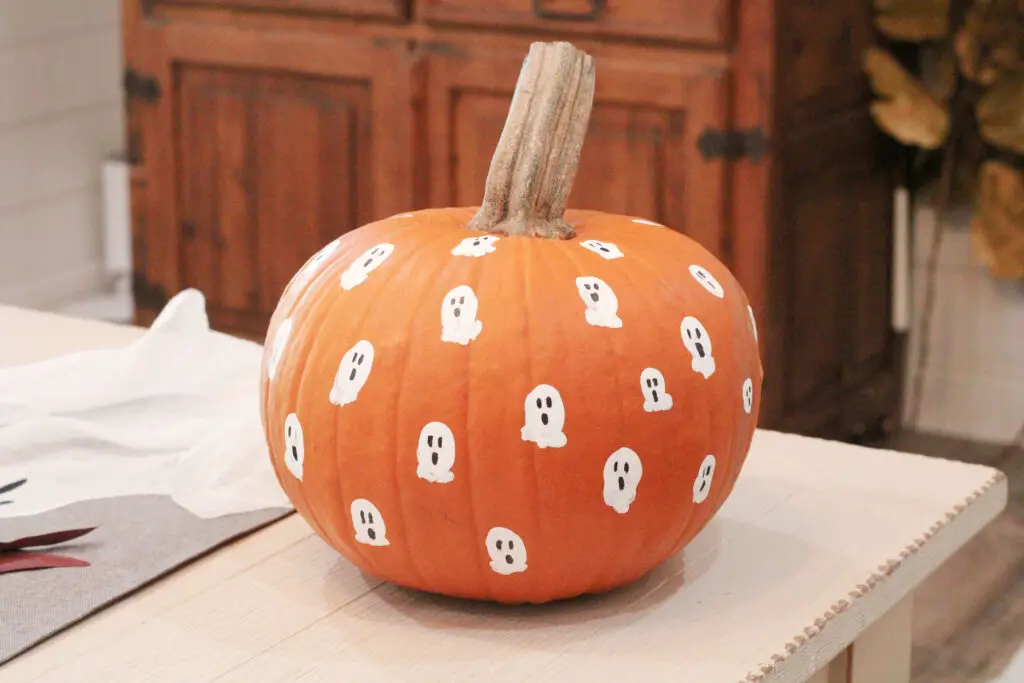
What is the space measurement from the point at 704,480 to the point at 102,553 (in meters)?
0.38

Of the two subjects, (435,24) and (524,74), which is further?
(435,24)

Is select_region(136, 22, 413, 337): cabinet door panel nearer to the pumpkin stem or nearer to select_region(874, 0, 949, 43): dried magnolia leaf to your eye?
select_region(874, 0, 949, 43): dried magnolia leaf


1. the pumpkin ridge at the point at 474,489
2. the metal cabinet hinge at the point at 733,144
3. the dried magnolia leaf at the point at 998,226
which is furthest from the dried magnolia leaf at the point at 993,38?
the pumpkin ridge at the point at 474,489

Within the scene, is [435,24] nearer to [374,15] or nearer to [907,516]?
[374,15]

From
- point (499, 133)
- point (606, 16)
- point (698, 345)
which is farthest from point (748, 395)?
point (499, 133)

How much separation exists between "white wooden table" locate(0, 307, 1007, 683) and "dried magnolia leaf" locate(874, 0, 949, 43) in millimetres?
1511

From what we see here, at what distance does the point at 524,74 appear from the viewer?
875 mm

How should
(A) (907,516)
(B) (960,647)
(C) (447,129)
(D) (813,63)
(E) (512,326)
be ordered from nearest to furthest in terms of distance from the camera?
1. (E) (512,326)
2. (A) (907,516)
3. (B) (960,647)
4. (D) (813,63)
5. (C) (447,129)

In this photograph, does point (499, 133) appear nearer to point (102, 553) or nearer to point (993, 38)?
point (993, 38)

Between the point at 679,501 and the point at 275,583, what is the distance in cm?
26

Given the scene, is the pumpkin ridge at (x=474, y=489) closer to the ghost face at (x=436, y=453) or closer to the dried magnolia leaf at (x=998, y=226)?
the ghost face at (x=436, y=453)

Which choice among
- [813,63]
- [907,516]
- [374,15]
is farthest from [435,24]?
[907,516]

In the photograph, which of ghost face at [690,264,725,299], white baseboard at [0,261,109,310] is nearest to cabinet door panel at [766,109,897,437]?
ghost face at [690,264,725,299]

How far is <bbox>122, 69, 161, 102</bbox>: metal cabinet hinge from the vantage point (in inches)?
108
